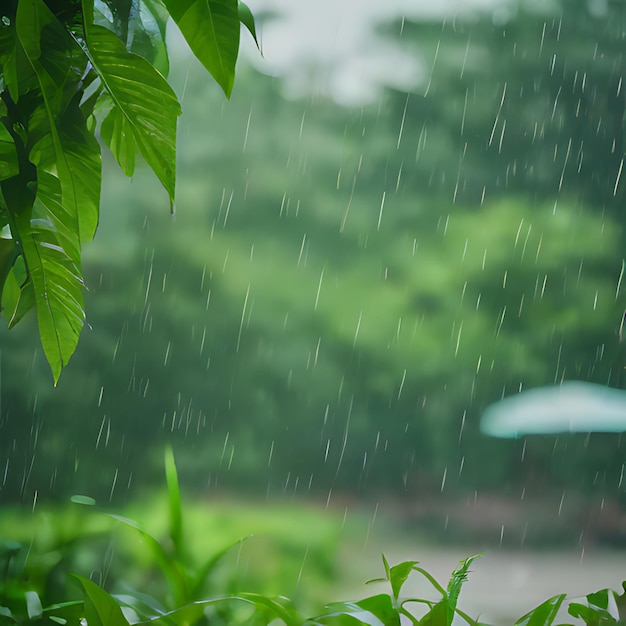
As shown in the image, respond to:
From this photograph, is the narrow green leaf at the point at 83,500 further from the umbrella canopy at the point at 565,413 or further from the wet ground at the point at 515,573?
the umbrella canopy at the point at 565,413

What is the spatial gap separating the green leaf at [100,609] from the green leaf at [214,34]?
859mm

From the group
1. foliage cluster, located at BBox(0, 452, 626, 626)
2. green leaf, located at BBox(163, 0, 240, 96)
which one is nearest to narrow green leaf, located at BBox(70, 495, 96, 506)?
foliage cluster, located at BBox(0, 452, 626, 626)

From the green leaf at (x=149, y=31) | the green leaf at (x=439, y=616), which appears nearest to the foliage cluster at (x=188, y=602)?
the green leaf at (x=439, y=616)

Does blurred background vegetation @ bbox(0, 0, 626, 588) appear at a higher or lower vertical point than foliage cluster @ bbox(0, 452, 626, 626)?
higher

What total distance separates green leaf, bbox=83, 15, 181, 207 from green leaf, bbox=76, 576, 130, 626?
2.49ft

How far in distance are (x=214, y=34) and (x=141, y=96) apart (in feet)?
0.32

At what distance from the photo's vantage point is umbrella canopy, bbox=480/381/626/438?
62.0 inches

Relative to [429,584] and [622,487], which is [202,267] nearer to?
[429,584]

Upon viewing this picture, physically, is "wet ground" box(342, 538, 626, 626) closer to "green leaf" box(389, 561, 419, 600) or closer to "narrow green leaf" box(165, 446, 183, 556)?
"green leaf" box(389, 561, 419, 600)

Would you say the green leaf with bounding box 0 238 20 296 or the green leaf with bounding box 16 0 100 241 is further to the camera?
the green leaf with bounding box 0 238 20 296

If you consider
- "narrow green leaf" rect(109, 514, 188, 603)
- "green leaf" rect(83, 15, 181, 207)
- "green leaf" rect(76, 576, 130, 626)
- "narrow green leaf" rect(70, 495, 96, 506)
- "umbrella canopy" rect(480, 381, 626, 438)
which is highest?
"green leaf" rect(83, 15, 181, 207)

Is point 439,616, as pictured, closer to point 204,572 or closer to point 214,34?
point 204,572

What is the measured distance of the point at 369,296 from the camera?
162 centimetres

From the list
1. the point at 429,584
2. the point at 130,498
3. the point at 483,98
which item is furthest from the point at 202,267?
the point at 429,584
